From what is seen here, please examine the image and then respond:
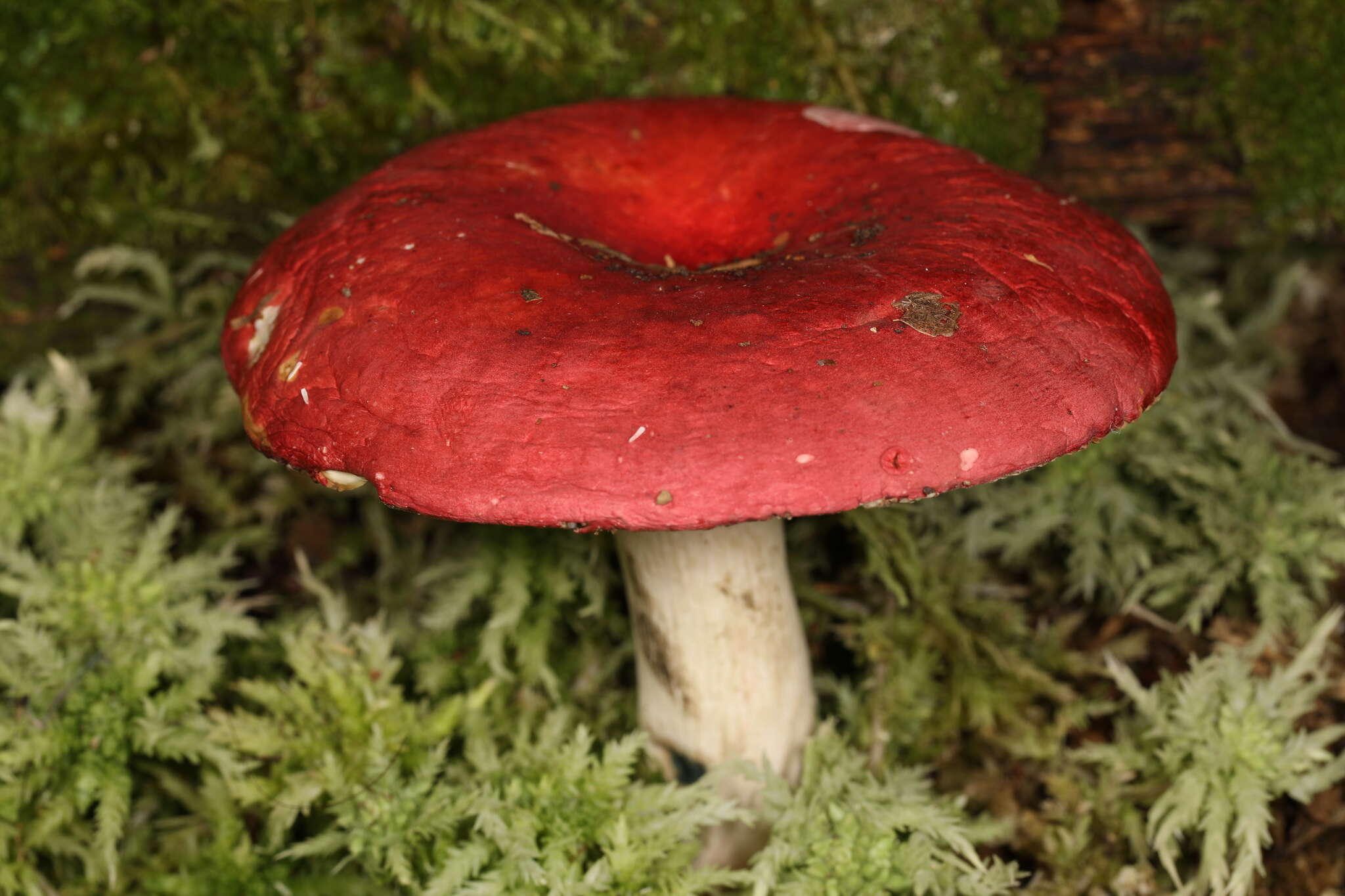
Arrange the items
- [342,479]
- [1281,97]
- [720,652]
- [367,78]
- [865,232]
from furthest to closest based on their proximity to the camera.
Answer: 1. [1281,97]
2. [367,78]
3. [720,652]
4. [865,232]
5. [342,479]

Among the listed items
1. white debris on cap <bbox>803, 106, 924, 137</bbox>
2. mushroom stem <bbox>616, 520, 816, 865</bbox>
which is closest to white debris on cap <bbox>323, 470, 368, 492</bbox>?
mushroom stem <bbox>616, 520, 816, 865</bbox>

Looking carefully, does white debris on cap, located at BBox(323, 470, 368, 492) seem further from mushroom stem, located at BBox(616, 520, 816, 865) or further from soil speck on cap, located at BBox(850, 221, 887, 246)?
soil speck on cap, located at BBox(850, 221, 887, 246)

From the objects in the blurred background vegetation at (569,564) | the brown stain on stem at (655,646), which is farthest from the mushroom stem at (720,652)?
the blurred background vegetation at (569,564)

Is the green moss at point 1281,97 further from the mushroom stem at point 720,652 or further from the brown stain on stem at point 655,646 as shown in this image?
the brown stain on stem at point 655,646

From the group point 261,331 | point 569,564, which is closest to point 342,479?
point 261,331

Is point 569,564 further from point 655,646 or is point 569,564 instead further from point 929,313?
point 929,313

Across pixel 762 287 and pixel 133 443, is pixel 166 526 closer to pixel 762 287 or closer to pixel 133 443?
pixel 133 443
